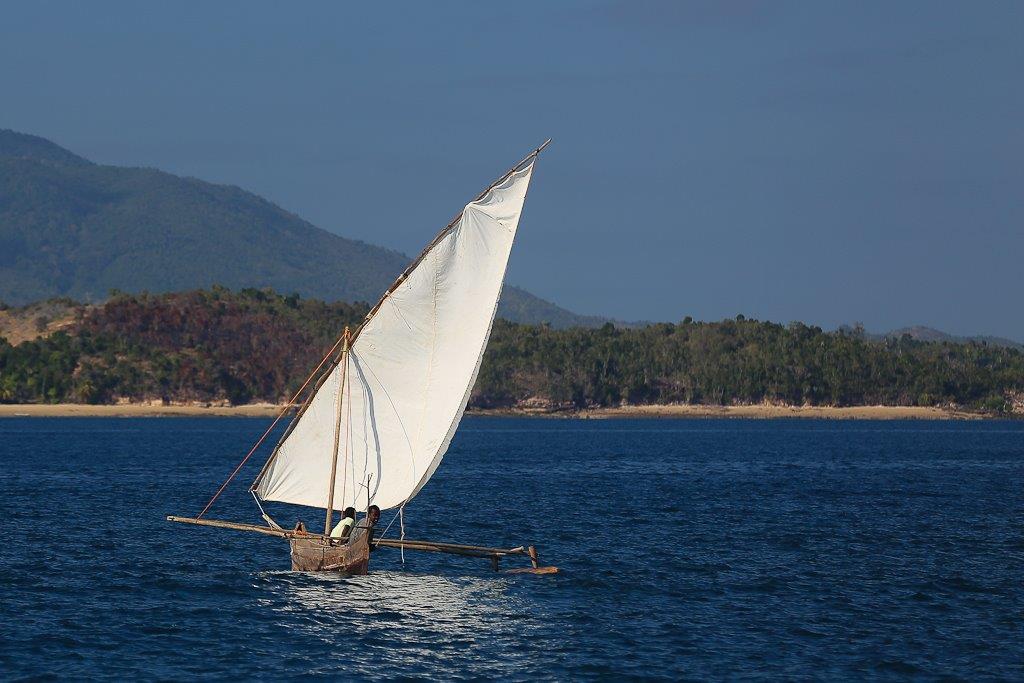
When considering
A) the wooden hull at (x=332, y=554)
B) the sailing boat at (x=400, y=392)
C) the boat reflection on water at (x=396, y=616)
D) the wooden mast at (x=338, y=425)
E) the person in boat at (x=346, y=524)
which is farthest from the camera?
the person in boat at (x=346, y=524)

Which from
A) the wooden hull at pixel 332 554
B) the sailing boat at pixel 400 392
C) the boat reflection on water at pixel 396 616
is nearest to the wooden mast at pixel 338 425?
the sailing boat at pixel 400 392

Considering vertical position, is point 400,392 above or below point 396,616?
above

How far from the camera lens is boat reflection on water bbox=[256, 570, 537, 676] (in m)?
30.0

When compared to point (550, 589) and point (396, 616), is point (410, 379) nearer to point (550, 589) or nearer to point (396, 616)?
point (396, 616)

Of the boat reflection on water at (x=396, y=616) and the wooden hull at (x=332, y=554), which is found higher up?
the wooden hull at (x=332, y=554)

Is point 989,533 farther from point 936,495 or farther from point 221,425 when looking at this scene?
point 221,425

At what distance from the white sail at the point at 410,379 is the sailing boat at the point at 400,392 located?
26 millimetres

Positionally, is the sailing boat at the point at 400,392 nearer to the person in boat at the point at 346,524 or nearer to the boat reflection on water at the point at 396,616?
the person in boat at the point at 346,524

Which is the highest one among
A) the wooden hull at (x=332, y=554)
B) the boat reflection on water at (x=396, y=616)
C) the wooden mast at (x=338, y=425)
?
the wooden mast at (x=338, y=425)

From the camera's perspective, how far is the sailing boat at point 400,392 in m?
35.8

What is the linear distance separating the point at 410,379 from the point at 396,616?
6.36 m

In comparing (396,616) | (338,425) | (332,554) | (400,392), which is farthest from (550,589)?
(338,425)

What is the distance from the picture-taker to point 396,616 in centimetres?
3381

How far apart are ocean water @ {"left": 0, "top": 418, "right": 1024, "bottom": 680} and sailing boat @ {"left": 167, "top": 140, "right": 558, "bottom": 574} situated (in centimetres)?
201
